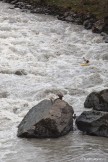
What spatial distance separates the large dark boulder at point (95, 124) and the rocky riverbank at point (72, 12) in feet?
28.1

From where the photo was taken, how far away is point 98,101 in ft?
34.2

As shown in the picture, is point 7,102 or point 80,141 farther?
point 7,102

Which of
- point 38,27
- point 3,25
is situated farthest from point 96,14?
point 3,25

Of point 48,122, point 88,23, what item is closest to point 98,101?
point 48,122

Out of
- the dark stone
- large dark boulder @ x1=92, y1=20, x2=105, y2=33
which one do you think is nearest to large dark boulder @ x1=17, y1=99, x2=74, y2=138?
large dark boulder @ x1=92, y1=20, x2=105, y2=33

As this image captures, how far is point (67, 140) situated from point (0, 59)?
641cm

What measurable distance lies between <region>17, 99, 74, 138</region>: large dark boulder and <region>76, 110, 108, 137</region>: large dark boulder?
319 mm

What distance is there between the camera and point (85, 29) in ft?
63.8

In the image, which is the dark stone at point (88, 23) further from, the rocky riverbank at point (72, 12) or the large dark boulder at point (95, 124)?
the large dark boulder at point (95, 124)

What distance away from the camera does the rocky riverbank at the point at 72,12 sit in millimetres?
Answer: 19094

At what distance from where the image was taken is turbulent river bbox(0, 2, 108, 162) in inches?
330

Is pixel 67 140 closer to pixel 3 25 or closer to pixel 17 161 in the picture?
pixel 17 161

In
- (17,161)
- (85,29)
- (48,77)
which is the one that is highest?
(85,29)

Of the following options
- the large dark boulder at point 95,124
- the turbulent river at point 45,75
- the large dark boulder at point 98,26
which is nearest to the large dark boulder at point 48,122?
the turbulent river at point 45,75
